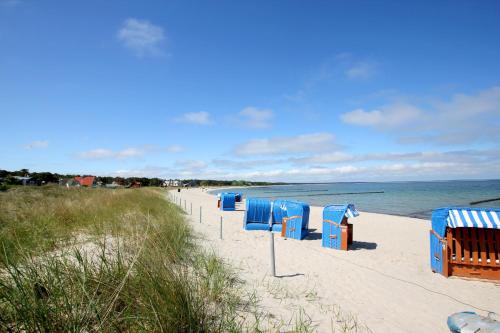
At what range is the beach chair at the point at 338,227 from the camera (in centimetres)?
1007

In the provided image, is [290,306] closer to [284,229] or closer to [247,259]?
[247,259]

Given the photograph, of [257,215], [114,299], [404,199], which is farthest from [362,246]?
[404,199]

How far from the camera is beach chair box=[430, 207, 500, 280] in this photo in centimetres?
686

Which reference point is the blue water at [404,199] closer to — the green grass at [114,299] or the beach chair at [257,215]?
the beach chair at [257,215]

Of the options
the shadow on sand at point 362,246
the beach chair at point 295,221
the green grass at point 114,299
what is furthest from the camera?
the beach chair at point 295,221

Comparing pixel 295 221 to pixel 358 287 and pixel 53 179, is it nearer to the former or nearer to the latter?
pixel 358 287

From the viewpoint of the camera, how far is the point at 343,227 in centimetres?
1012

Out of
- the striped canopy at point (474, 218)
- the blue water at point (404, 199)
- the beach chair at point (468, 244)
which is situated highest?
the striped canopy at point (474, 218)

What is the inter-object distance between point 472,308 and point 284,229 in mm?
7435

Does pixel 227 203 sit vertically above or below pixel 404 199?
above

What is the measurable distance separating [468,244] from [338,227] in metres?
3.86

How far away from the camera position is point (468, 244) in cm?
717

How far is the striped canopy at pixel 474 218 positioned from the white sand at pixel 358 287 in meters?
1.41

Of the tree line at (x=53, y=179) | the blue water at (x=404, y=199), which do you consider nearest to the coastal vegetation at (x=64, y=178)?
the tree line at (x=53, y=179)
